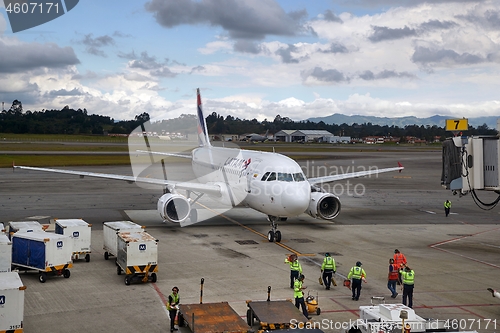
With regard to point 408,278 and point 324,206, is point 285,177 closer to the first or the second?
point 324,206

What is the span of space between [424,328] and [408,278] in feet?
14.5

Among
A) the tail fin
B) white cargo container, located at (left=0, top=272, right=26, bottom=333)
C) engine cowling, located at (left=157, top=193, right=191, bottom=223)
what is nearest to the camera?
white cargo container, located at (left=0, top=272, right=26, bottom=333)

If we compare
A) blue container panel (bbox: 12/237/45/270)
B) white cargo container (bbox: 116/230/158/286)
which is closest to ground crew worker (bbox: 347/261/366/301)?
white cargo container (bbox: 116/230/158/286)

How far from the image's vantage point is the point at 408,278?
16.9m

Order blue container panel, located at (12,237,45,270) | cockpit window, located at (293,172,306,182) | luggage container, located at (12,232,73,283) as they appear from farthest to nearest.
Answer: cockpit window, located at (293,172,306,182) → blue container panel, located at (12,237,45,270) → luggage container, located at (12,232,73,283)

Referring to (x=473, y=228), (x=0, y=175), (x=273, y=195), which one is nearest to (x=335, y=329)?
(x=273, y=195)

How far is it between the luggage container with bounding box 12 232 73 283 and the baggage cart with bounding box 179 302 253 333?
6.94m

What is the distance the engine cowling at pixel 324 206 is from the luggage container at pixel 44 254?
46.6ft

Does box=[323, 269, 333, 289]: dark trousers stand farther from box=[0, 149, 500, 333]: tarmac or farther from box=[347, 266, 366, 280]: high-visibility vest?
box=[347, 266, 366, 280]: high-visibility vest

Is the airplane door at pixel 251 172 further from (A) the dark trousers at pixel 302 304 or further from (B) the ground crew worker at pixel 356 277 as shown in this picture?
(A) the dark trousers at pixel 302 304

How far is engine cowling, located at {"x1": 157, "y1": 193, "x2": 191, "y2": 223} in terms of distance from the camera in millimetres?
29688

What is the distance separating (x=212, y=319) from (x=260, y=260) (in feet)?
29.7

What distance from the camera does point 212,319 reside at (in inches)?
562

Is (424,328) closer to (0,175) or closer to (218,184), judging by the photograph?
(218,184)
